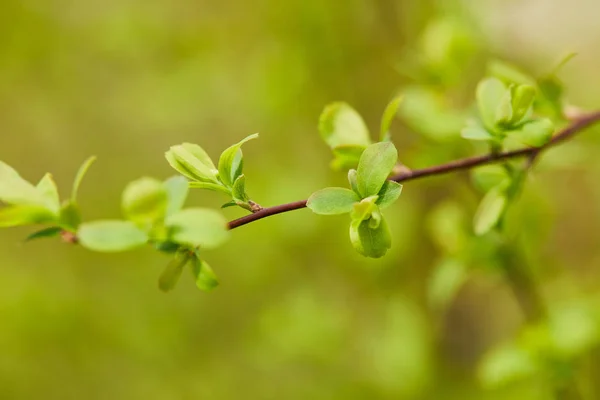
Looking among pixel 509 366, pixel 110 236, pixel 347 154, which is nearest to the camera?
pixel 110 236

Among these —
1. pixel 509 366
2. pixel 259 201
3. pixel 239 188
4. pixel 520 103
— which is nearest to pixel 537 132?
pixel 520 103

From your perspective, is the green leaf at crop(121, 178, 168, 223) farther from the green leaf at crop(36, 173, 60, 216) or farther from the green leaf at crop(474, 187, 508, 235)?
the green leaf at crop(474, 187, 508, 235)

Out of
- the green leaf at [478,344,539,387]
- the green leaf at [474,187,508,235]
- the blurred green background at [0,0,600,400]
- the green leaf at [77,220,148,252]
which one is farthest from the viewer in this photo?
the blurred green background at [0,0,600,400]

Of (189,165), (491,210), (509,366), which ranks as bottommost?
(509,366)

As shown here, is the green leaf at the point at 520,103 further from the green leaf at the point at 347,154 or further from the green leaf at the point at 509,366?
the green leaf at the point at 509,366

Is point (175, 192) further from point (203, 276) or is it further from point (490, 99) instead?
point (490, 99)

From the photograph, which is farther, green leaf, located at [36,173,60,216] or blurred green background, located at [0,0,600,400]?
blurred green background, located at [0,0,600,400]

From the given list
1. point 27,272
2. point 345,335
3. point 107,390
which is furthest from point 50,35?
point 345,335

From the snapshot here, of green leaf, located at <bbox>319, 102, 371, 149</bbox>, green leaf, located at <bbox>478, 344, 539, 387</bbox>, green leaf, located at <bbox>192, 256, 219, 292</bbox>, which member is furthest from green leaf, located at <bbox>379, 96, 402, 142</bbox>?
green leaf, located at <bbox>478, 344, 539, 387</bbox>
